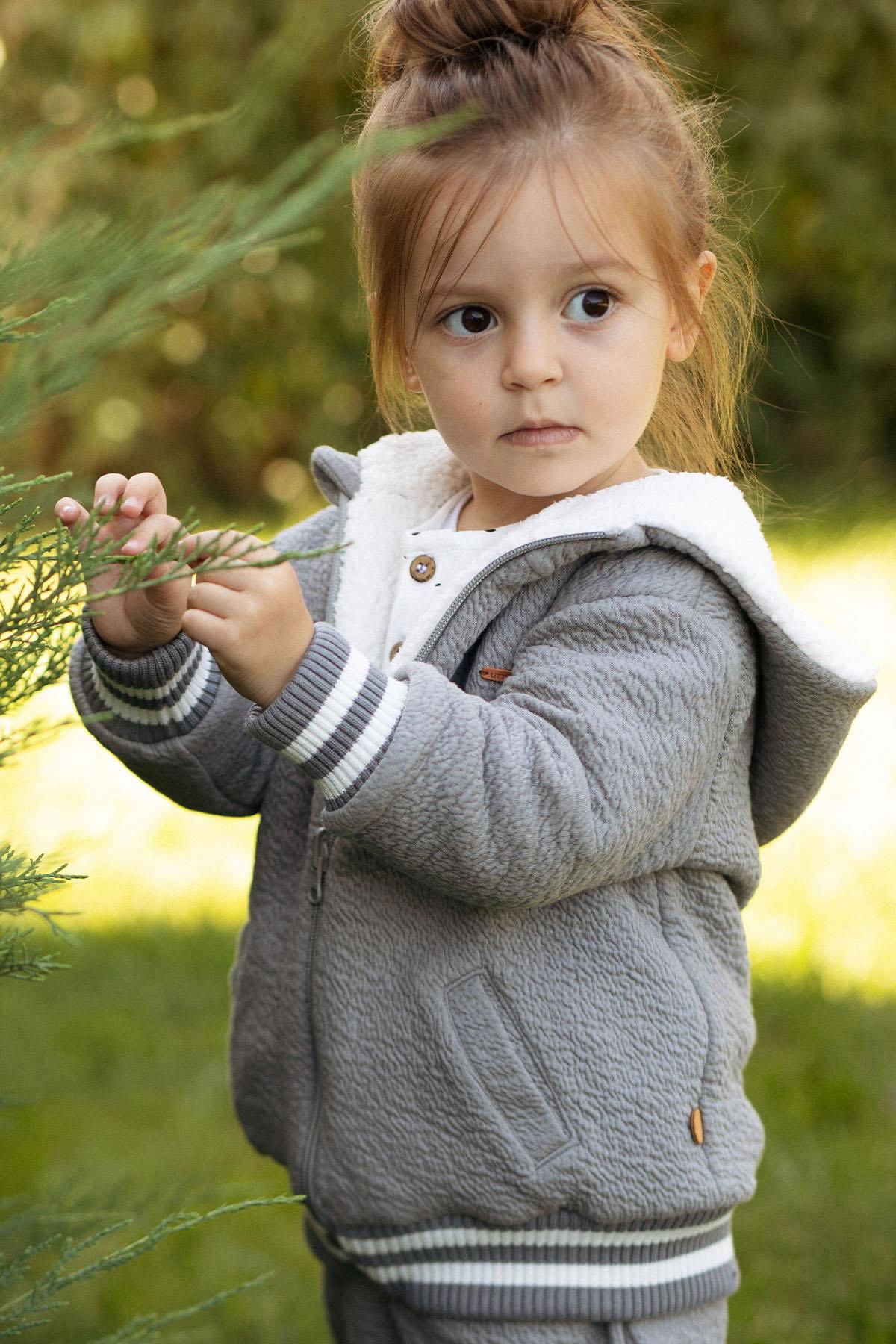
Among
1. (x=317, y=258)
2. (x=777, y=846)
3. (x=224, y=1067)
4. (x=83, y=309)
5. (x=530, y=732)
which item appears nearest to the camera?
(x=83, y=309)

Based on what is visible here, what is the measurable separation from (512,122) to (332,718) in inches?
24.4

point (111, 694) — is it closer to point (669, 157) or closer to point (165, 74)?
point (669, 157)

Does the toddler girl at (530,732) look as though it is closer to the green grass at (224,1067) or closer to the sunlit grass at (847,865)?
the green grass at (224,1067)

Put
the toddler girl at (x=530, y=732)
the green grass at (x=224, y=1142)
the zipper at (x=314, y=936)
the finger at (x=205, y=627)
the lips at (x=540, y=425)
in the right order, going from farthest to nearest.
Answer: the green grass at (x=224, y=1142) → the zipper at (x=314, y=936) → the lips at (x=540, y=425) → the toddler girl at (x=530, y=732) → the finger at (x=205, y=627)

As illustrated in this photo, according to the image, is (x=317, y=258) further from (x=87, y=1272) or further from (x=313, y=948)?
(x=87, y=1272)

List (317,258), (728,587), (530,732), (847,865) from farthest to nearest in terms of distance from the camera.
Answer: (317,258) → (847,865) → (728,587) → (530,732)

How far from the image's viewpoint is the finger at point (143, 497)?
1396mm

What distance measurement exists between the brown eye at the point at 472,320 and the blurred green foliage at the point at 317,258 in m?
6.53

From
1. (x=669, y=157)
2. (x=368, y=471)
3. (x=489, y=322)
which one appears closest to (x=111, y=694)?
(x=368, y=471)

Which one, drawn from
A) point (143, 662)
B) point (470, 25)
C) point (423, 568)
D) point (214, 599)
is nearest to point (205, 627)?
point (214, 599)

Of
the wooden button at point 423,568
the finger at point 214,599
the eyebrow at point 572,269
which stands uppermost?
the eyebrow at point 572,269

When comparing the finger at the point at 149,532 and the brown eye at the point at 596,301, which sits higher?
the brown eye at the point at 596,301

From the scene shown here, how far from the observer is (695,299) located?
5.73ft

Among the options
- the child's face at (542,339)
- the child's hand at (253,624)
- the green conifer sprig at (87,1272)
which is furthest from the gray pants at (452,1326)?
the child's face at (542,339)
